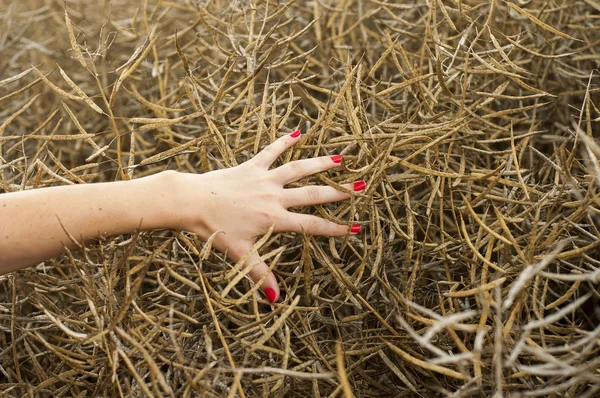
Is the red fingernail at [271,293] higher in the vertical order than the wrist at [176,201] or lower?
lower

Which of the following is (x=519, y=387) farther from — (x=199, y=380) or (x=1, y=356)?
(x=1, y=356)

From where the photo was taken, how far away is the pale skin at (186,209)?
0.65 meters

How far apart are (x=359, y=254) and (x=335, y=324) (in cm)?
10

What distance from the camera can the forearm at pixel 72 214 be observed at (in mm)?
646

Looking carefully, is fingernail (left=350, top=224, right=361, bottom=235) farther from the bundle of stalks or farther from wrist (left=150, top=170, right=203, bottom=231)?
wrist (left=150, top=170, right=203, bottom=231)

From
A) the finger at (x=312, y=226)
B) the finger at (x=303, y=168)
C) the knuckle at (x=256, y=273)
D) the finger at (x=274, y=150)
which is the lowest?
the knuckle at (x=256, y=273)

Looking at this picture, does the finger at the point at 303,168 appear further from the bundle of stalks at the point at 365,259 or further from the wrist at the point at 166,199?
the wrist at the point at 166,199

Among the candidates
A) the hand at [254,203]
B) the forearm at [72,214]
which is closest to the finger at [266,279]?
the hand at [254,203]

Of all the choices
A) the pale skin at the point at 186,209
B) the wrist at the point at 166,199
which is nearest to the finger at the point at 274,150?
the pale skin at the point at 186,209

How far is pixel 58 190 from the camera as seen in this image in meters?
0.66

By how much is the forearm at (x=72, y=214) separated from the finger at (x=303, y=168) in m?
0.13

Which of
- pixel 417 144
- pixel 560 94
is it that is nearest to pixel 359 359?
pixel 417 144

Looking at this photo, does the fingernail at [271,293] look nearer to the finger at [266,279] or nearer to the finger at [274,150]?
the finger at [266,279]

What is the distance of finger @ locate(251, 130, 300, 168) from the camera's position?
0.73m
